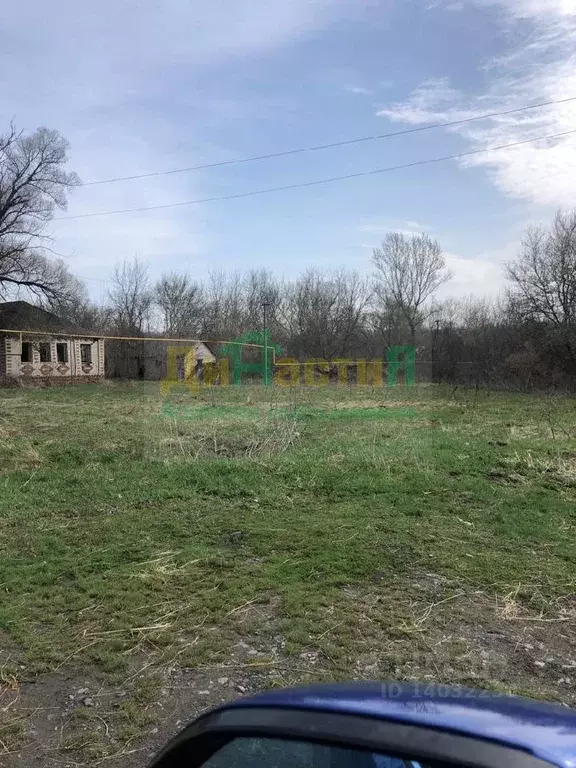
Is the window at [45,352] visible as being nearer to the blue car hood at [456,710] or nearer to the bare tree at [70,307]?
the bare tree at [70,307]

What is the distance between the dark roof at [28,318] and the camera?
113 feet

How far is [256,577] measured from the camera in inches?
168

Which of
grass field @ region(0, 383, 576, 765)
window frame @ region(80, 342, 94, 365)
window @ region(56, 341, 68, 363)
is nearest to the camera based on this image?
grass field @ region(0, 383, 576, 765)

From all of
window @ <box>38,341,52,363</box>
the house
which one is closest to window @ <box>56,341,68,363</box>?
the house

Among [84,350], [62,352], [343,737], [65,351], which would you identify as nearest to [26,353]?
[62,352]

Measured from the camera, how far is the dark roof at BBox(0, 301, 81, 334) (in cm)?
3441

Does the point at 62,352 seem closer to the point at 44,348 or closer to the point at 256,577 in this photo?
the point at 44,348

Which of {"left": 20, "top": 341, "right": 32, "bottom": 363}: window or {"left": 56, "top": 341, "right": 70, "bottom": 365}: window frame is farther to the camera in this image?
{"left": 56, "top": 341, "right": 70, "bottom": 365}: window frame

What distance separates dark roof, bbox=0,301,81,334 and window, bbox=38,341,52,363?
55.3 inches

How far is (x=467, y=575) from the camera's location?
433 cm

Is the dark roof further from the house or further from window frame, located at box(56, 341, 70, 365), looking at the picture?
window frame, located at box(56, 341, 70, 365)

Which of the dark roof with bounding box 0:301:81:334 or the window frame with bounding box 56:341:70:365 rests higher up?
the dark roof with bounding box 0:301:81:334

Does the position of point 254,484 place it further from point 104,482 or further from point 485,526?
point 485,526

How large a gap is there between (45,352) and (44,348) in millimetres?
298
